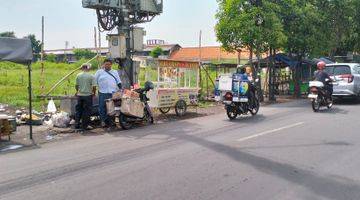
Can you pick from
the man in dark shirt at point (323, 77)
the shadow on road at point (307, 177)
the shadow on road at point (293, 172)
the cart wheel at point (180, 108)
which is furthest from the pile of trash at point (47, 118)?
the man in dark shirt at point (323, 77)

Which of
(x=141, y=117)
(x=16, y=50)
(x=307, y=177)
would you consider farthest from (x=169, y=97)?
(x=307, y=177)

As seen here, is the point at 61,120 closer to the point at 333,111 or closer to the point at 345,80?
the point at 333,111

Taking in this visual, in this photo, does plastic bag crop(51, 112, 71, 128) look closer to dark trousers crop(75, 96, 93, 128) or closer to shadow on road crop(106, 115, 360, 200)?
dark trousers crop(75, 96, 93, 128)

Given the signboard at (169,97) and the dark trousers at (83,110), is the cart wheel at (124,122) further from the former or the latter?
the signboard at (169,97)

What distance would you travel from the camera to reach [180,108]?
15422mm

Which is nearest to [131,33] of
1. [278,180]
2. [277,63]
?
[278,180]

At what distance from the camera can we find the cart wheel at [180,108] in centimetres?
1527

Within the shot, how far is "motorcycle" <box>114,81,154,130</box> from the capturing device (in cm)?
1244

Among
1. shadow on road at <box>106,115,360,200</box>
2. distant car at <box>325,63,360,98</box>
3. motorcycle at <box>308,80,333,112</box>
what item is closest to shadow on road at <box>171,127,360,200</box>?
shadow on road at <box>106,115,360,200</box>

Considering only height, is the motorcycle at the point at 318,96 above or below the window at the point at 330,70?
below

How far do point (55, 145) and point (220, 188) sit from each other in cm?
512

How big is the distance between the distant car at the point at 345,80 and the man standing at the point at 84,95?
36.7 ft

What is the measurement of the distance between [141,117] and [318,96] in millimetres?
6770

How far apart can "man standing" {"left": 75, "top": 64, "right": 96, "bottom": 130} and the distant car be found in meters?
11.2
